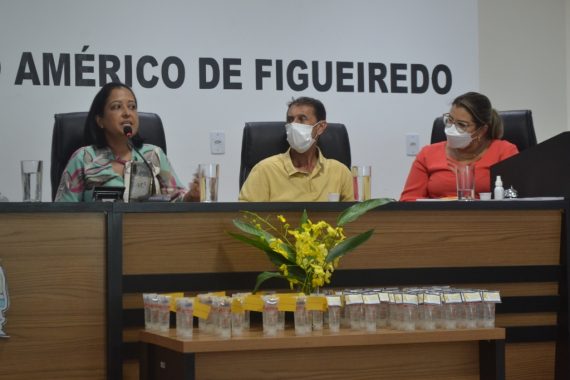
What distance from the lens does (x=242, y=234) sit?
275 cm

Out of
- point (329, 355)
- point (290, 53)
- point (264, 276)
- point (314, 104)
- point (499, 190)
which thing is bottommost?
point (329, 355)

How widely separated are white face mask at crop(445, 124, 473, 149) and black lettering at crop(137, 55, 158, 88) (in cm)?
145

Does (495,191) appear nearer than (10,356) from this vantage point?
No

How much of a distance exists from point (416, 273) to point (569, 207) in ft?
1.78

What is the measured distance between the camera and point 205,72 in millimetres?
4715

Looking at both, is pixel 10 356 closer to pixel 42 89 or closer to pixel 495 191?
pixel 495 191

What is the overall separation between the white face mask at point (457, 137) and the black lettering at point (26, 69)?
6.28ft

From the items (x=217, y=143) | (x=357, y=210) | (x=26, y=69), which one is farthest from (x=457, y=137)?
(x=26, y=69)

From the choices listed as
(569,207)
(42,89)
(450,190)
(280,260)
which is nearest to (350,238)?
(280,260)

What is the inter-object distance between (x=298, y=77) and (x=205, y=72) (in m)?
0.47

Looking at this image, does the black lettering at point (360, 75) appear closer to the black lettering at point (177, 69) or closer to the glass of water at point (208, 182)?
the black lettering at point (177, 69)

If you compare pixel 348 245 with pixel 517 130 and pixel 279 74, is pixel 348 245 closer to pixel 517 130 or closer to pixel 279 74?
pixel 517 130

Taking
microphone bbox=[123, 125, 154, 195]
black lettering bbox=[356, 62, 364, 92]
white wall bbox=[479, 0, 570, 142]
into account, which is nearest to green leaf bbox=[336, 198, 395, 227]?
microphone bbox=[123, 125, 154, 195]

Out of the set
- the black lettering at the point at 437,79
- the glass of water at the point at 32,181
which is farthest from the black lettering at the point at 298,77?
the glass of water at the point at 32,181
